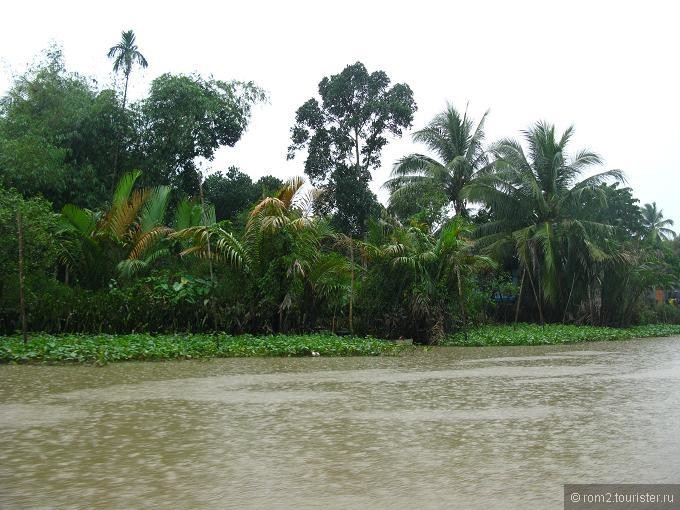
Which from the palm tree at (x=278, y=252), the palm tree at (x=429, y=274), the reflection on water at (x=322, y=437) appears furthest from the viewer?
the palm tree at (x=429, y=274)

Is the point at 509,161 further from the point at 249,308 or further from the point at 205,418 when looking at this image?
the point at 205,418

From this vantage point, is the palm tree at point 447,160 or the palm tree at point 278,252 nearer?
the palm tree at point 278,252

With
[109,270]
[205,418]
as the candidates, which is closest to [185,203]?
[109,270]

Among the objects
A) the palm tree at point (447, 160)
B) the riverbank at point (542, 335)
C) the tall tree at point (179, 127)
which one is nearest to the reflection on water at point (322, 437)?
the riverbank at point (542, 335)

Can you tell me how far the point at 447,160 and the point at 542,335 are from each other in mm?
9160

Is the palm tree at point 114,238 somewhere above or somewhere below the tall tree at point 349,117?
below

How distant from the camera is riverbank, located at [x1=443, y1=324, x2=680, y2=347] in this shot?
14930mm

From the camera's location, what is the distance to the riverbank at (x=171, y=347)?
376 inches

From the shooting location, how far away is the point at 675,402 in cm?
655

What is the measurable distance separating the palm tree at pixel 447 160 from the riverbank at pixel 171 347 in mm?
11139

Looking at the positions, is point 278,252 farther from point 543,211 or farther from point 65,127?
point 543,211

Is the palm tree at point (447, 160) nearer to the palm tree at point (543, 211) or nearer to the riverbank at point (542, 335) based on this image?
the palm tree at point (543, 211)

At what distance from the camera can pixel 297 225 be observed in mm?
13414

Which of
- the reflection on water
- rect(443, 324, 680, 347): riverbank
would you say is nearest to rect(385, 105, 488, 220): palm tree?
rect(443, 324, 680, 347): riverbank
